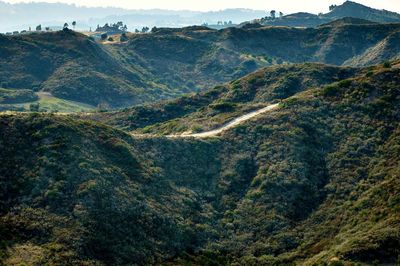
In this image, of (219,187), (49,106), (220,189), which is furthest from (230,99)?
(49,106)

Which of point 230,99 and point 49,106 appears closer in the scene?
point 230,99

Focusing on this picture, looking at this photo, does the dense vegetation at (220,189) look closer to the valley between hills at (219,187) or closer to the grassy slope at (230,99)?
the valley between hills at (219,187)

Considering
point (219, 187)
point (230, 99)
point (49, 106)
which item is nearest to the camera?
point (219, 187)

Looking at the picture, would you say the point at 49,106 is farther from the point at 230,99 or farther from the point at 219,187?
the point at 219,187

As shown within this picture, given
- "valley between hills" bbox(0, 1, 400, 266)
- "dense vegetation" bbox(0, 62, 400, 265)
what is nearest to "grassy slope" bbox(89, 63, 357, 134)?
"valley between hills" bbox(0, 1, 400, 266)

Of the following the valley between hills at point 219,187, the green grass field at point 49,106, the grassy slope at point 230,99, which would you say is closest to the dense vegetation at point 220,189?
the valley between hills at point 219,187

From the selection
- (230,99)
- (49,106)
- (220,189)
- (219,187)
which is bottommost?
(220,189)

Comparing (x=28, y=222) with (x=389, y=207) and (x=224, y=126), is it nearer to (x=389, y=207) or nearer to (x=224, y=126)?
(x=389, y=207)

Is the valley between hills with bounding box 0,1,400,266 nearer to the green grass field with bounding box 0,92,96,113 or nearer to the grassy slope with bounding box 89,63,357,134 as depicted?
the grassy slope with bounding box 89,63,357,134
